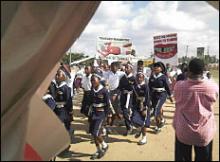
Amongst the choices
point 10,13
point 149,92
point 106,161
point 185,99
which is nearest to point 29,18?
point 10,13

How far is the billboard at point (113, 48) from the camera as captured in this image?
59.4 feet

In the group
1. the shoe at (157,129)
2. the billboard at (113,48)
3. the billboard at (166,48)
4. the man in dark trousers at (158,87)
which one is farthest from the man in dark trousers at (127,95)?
the billboard at (113,48)

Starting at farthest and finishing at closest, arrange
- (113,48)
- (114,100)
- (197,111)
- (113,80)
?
1. (113,48)
2. (113,80)
3. (114,100)
4. (197,111)

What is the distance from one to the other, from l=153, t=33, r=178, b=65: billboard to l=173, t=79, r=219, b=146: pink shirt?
9325 mm

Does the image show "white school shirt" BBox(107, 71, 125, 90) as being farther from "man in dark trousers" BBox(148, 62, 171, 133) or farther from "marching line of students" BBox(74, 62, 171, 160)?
"man in dark trousers" BBox(148, 62, 171, 133)

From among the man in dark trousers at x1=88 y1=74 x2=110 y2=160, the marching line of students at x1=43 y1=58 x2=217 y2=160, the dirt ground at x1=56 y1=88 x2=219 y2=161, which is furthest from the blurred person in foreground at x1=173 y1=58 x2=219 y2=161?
the man in dark trousers at x1=88 y1=74 x2=110 y2=160

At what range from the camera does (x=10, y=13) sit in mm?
2510

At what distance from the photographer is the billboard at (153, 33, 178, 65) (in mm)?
14277

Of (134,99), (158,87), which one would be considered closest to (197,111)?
(134,99)

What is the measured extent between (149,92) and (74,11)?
7903 millimetres

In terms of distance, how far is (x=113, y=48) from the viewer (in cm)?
1842

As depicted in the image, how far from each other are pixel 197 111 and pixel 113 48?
1375 centimetres

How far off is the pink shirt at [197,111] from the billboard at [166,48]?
9325 mm

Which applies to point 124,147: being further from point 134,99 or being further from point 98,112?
point 134,99
